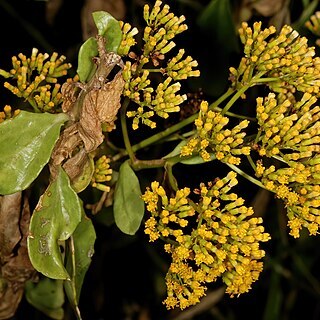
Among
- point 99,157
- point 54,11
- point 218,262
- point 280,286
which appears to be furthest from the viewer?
point 280,286

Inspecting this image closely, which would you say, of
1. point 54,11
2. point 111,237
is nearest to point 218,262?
point 111,237

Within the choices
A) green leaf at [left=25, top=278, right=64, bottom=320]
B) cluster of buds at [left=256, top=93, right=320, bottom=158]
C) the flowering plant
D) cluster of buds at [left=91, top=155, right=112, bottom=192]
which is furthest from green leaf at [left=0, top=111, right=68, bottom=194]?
green leaf at [left=25, top=278, right=64, bottom=320]

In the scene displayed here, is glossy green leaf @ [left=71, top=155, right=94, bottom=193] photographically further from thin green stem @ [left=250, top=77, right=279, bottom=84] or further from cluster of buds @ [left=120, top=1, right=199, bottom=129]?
thin green stem @ [left=250, top=77, right=279, bottom=84]

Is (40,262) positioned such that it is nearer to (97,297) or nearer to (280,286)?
(97,297)

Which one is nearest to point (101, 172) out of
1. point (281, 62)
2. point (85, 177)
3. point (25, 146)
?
point (85, 177)

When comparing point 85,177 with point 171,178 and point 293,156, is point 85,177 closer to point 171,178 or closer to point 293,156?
point 171,178

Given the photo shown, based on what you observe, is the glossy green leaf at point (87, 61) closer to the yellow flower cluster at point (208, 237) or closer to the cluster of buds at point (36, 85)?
the cluster of buds at point (36, 85)
